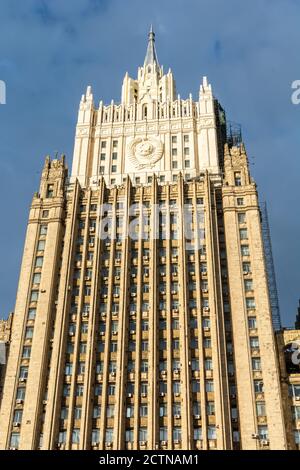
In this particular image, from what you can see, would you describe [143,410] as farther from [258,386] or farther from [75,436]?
[258,386]

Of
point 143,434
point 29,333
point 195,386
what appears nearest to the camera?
point 143,434

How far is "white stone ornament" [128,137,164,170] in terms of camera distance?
81688mm

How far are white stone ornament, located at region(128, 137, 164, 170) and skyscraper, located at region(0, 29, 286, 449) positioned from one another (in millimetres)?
205

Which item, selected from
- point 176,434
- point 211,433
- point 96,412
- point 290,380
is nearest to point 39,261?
point 96,412

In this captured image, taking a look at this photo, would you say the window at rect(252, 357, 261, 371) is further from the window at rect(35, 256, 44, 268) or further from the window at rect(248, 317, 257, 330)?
the window at rect(35, 256, 44, 268)

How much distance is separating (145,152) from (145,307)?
27.0 metres

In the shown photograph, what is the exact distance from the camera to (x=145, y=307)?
6481cm

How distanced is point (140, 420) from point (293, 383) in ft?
53.6

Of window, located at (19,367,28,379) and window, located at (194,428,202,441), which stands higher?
window, located at (19,367,28,379)

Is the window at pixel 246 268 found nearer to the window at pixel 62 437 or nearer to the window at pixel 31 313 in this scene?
the window at pixel 31 313

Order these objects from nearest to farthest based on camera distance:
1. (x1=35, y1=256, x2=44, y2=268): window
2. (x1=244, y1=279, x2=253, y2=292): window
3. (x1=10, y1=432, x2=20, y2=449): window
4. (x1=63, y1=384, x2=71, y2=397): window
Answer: (x1=10, y1=432, x2=20, y2=449): window < (x1=63, y1=384, x2=71, y2=397): window < (x1=244, y1=279, x2=253, y2=292): window < (x1=35, y1=256, x2=44, y2=268): window

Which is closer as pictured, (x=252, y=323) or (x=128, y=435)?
(x=128, y=435)

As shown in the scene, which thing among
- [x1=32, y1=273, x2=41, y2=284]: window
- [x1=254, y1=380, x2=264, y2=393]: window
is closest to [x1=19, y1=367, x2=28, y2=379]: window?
[x1=32, y1=273, x2=41, y2=284]: window
